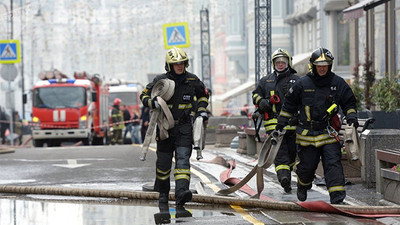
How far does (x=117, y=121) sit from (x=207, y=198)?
25504 mm

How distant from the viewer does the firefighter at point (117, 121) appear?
120 ft

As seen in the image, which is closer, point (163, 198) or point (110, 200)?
point (163, 198)

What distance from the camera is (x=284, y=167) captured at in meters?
12.4

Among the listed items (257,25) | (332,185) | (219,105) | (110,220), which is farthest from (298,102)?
(219,105)

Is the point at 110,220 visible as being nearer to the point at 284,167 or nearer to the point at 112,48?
the point at 284,167

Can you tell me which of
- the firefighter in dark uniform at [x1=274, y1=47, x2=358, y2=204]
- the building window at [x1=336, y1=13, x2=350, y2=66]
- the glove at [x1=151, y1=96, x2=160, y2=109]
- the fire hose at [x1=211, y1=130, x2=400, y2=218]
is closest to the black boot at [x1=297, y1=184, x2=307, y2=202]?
the firefighter in dark uniform at [x1=274, y1=47, x2=358, y2=204]

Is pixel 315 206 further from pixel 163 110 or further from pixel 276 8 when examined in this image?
pixel 276 8

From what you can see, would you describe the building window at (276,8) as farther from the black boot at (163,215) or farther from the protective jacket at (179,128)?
the black boot at (163,215)

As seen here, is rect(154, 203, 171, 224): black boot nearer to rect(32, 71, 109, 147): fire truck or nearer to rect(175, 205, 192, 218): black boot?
rect(175, 205, 192, 218): black boot

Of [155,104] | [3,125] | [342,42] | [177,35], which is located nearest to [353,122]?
[155,104]

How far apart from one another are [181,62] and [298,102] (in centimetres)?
136

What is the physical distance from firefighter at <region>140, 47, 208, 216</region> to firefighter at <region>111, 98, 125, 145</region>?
1003 inches

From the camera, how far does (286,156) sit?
12.5 metres

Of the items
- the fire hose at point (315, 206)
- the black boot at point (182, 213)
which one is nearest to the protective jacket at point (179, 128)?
the black boot at point (182, 213)
